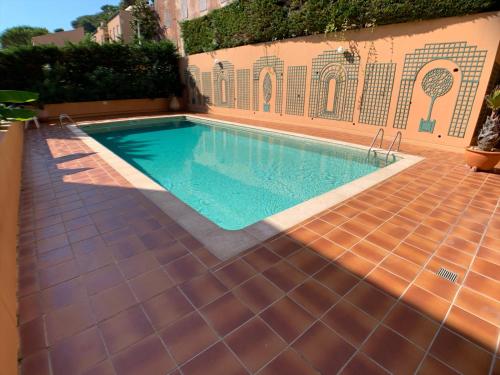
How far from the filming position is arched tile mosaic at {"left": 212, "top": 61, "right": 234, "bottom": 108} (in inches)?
483

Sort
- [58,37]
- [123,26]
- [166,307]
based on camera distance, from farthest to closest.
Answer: [58,37], [123,26], [166,307]

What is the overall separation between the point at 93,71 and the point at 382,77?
1233cm

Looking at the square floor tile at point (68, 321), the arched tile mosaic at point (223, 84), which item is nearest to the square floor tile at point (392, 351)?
the square floor tile at point (68, 321)

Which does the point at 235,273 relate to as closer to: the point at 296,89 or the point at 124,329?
the point at 124,329

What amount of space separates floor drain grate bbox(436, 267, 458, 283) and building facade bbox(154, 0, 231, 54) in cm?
1930

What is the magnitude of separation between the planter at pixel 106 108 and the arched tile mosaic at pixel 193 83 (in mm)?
1386

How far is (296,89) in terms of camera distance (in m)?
9.90

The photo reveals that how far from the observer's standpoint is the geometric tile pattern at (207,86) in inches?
528

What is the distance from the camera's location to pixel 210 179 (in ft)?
19.7

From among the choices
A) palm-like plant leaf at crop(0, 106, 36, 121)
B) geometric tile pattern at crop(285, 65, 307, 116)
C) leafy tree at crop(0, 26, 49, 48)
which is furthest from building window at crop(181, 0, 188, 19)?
leafy tree at crop(0, 26, 49, 48)

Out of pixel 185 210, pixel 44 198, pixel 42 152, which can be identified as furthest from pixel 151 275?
pixel 42 152

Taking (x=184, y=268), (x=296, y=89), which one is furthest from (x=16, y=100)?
(x=296, y=89)

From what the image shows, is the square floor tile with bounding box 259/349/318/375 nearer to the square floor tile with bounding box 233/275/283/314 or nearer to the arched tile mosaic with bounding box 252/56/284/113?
the square floor tile with bounding box 233/275/283/314

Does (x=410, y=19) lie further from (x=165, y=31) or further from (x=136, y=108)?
(x=165, y=31)
